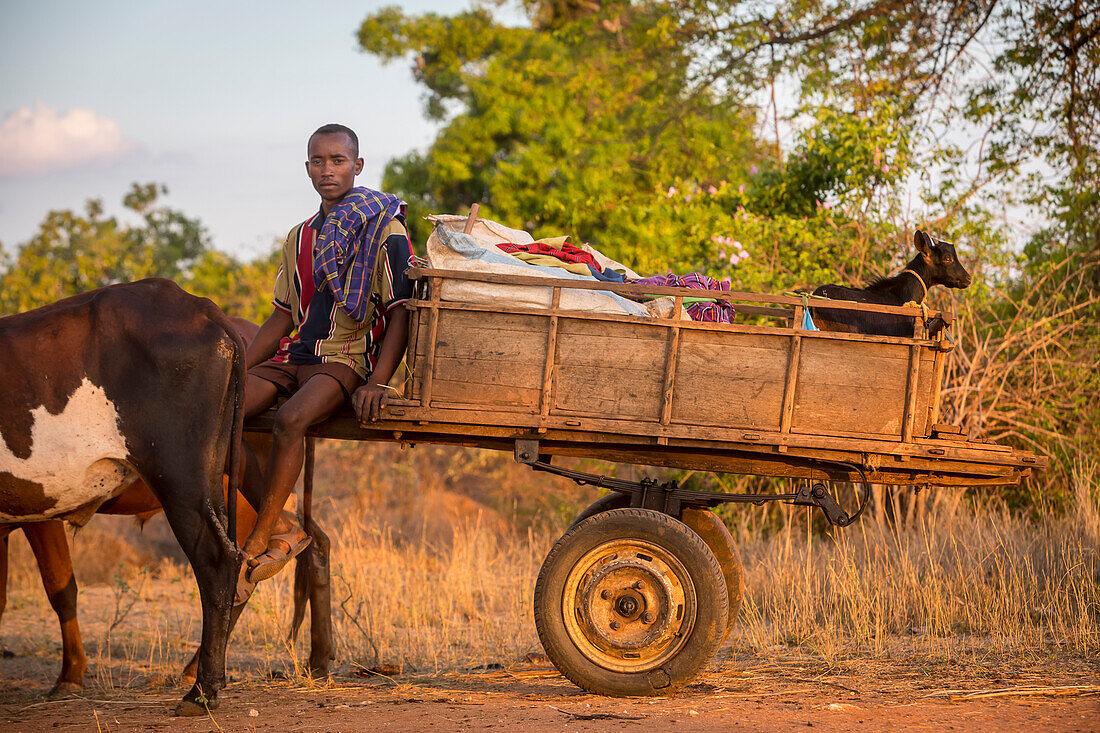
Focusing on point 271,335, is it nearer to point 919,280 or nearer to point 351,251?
point 351,251

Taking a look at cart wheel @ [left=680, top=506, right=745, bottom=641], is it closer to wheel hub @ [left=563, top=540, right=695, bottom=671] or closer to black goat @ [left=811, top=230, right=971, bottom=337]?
wheel hub @ [left=563, top=540, right=695, bottom=671]

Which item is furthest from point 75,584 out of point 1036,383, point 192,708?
point 1036,383

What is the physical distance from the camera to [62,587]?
531 centimetres

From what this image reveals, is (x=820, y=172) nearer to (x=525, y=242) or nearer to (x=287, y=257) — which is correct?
(x=525, y=242)

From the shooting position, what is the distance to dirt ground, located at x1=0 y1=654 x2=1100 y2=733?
12.1 ft

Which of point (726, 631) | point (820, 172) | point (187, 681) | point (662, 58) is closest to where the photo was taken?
point (726, 631)

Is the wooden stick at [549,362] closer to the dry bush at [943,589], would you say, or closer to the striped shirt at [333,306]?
the striped shirt at [333,306]

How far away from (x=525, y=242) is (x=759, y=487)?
402 centimetres

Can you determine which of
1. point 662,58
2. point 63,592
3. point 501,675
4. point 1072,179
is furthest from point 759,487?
point 662,58

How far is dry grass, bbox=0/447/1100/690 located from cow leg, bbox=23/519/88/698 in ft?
0.59

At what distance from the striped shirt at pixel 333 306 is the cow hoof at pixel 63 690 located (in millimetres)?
2102

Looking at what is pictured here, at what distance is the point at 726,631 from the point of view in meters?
4.27

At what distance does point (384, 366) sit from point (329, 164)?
1.07 m

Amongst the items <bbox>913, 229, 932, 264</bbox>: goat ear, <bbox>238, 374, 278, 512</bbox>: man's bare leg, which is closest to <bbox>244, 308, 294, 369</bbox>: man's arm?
<bbox>238, 374, 278, 512</bbox>: man's bare leg
